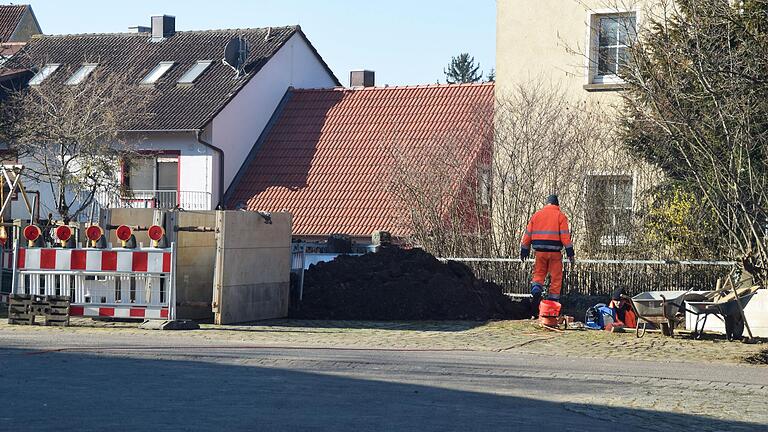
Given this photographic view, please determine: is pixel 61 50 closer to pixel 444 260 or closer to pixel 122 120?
pixel 122 120

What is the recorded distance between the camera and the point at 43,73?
4538cm

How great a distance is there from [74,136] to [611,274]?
52.4 ft

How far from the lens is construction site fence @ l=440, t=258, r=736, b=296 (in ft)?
66.9

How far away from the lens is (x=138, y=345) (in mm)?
14805

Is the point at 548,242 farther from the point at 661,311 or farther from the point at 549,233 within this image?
the point at 661,311

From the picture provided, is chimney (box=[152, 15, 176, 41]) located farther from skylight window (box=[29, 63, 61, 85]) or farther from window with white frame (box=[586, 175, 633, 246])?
window with white frame (box=[586, 175, 633, 246])

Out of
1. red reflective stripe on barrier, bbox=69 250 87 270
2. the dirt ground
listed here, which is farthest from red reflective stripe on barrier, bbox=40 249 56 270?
the dirt ground

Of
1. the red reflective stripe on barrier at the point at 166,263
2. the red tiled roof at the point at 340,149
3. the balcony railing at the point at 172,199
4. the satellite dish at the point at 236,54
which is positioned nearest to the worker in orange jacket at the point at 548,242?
the red reflective stripe on barrier at the point at 166,263

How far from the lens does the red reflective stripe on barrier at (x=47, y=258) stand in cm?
1808

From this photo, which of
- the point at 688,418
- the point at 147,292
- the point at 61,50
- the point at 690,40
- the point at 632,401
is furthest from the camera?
the point at 61,50

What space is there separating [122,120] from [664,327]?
2356cm

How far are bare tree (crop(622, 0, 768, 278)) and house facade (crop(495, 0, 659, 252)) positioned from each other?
5.24 meters

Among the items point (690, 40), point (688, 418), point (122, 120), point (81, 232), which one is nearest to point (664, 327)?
point (690, 40)

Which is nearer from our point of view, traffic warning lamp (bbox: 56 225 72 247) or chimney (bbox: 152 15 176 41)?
traffic warning lamp (bbox: 56 225 72 247)
